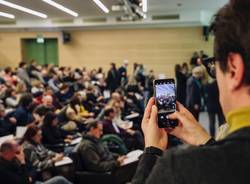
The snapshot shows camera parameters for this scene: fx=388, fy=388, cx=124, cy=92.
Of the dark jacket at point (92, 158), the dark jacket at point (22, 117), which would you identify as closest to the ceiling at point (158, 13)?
the dark jacket at point (22, 117)

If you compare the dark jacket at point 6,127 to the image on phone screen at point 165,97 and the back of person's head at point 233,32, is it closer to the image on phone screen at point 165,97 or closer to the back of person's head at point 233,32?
the image on phone screen at point 165,97

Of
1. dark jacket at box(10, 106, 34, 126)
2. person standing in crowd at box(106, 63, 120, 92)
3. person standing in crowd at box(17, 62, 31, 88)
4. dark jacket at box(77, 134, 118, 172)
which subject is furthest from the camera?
person standing in crowd at box(106, 63, 120, 92)

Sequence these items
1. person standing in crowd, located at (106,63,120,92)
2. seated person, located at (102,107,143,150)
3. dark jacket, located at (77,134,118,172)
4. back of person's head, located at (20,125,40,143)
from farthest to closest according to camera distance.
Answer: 1. person standing in crowd, located at (106,63,120,92)
2. seated person, located at (102,107,143,150)
3. back of person's head, located at (20,125,40,143)
4. dark jacket, located at (77,134,118,172)

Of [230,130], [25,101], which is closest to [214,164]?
[230,130]

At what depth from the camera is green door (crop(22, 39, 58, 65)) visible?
1716cm

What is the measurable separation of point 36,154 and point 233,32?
4.32 metres

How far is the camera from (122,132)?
21.9ft

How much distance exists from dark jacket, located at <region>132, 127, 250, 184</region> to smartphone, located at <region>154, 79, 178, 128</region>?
31 centimetres

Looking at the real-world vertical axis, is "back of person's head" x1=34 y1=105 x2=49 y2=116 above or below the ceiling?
below

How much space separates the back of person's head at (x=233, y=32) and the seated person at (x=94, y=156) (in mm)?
3975

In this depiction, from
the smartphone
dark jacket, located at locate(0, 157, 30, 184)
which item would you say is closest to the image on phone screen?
the smartphone

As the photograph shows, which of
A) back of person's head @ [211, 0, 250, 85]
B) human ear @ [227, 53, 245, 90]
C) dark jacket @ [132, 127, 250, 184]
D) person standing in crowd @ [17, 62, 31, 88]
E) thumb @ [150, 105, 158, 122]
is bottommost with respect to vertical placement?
person standing in crowd @ [17, 62, 31, 88]

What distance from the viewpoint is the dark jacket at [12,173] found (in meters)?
3.69

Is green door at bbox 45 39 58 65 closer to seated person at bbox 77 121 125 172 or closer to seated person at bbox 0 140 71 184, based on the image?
seated person at bbox 77 121 125 172
